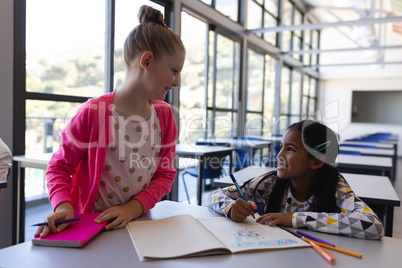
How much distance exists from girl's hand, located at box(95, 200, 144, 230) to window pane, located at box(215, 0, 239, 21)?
15.6 feet

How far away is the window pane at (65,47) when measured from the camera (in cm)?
269

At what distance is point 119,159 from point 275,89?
7543 millimetres

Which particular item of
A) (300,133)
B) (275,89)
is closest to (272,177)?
(300,133)

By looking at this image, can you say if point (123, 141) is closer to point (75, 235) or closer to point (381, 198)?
point (75, 235)

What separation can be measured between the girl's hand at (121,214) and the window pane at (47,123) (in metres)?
2.12

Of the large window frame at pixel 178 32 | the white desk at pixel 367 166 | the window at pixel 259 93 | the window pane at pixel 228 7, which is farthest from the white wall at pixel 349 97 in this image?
the white desk at pixel 367 166

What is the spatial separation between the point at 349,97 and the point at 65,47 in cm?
1036

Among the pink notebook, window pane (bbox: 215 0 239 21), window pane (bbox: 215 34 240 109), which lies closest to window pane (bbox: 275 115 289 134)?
window pane (bbox: 215 34 240 109)

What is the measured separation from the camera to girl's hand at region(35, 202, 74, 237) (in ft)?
2.74

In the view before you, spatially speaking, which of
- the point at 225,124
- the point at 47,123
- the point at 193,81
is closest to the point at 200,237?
the point at 47,123

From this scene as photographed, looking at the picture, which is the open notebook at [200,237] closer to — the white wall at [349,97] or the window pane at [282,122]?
the window pane at [282,122]

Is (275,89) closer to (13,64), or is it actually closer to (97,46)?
(97,46)

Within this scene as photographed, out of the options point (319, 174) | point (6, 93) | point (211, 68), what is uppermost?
point (211, 68)

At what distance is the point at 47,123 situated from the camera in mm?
3693
